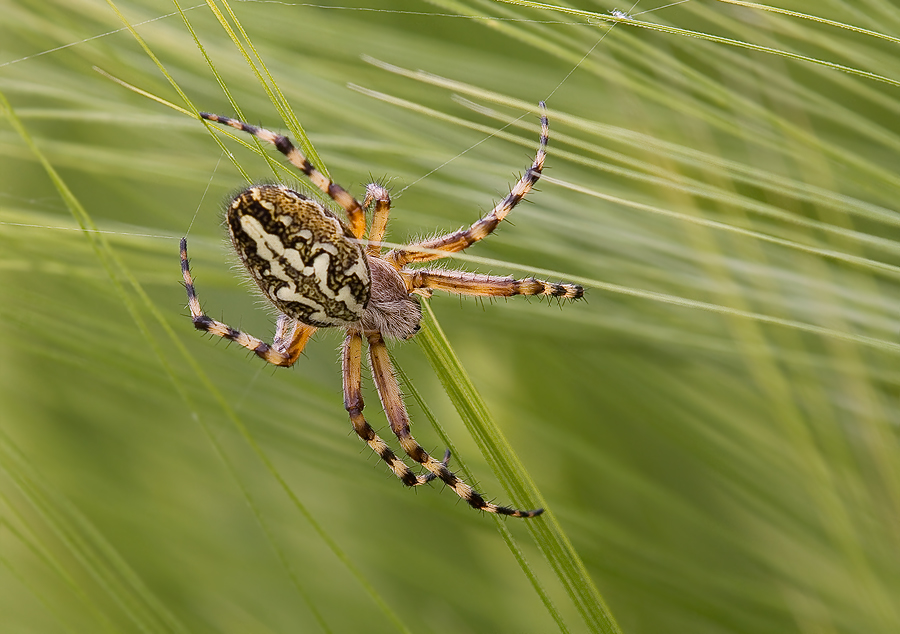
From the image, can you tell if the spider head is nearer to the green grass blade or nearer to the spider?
the spider

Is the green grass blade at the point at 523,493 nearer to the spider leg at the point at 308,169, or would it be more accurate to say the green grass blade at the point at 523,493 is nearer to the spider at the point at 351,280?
the spider at the point at 351,280

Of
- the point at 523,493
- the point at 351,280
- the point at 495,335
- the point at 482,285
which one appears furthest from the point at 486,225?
the point at 523,493

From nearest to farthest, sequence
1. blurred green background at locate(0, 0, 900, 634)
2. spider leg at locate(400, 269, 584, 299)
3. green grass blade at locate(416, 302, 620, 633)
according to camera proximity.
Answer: green grass blade at locate(416, 302, 620, 633), blurred green background at locate(0, 0, 900, 634), spider leg at locate(400, 269, 584, 299)

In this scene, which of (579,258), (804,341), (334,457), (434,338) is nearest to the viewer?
(434,338)

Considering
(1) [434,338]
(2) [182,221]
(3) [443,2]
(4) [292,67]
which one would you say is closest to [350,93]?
(4) [292,67]

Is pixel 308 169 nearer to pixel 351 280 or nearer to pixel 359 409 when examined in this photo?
pixel 351 280

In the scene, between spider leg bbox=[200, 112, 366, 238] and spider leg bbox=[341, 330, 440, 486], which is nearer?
spider leg bbox=[200, 112, 366, 238]

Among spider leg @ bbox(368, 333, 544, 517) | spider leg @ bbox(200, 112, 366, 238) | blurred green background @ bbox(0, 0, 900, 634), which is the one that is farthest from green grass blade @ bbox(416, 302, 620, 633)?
spider leg @ bbox(368, 333, 544, 517)

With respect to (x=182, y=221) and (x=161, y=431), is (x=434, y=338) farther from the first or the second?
(x=161, y=431)
